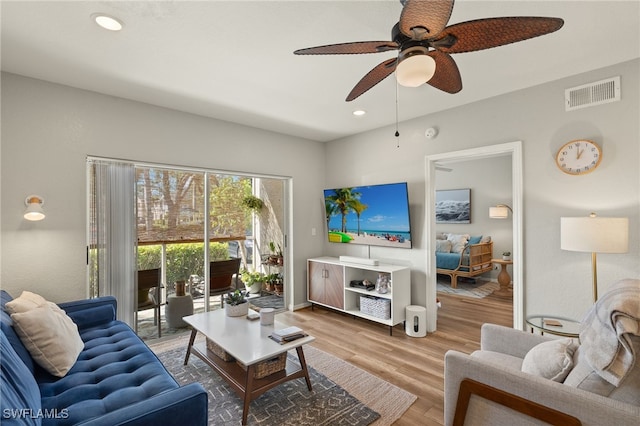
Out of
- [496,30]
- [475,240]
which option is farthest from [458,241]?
[496,30]

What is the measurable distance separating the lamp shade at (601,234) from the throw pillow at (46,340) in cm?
356

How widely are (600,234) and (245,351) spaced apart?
2688mm

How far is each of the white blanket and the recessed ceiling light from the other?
305cm

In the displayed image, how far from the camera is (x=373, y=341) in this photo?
132 inches

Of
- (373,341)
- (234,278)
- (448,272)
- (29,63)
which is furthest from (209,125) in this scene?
(448,272)

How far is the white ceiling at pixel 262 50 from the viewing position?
1.79m

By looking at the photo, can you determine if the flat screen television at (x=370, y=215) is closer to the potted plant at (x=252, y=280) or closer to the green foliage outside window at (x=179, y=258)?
the potted plant at (x=252, y=280)

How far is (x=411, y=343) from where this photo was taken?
3307mm

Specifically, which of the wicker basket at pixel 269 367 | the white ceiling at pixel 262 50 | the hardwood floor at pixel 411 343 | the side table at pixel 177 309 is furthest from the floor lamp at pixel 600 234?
the side table at pixel 177 309

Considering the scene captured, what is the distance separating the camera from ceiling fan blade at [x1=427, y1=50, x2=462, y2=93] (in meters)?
1.59

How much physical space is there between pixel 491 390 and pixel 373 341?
6.75 ft

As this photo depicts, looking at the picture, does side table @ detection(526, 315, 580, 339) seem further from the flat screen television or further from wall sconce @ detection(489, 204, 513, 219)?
wall sconce @ detection(489, 204, 513, 219)

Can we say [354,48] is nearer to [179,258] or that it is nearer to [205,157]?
[205,157]

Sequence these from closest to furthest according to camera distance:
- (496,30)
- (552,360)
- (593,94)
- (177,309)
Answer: (496,30), (552,360), (593,94), (177,309)
